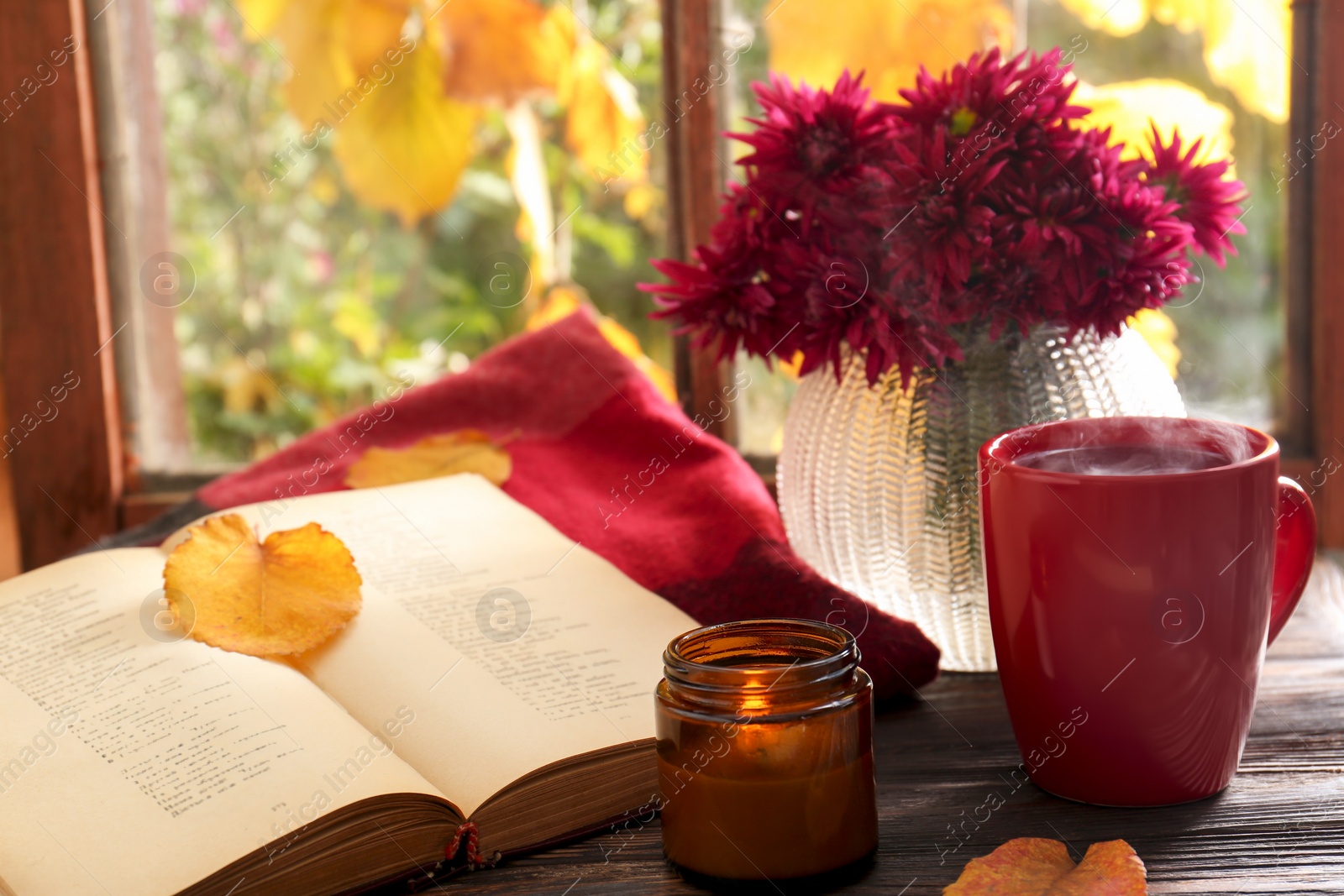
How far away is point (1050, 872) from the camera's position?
1.62 feet

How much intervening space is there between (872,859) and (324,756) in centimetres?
25

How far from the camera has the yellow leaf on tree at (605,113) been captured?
112 cm

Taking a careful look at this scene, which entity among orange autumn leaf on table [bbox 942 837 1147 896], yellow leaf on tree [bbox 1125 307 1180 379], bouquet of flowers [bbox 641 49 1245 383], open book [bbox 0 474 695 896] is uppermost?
bouquet of flowers [bbox 641 49 1245 383]

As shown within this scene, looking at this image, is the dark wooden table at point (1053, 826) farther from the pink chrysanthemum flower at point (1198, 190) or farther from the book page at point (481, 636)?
the pink chrysanthemum flower at point (1198, 190)

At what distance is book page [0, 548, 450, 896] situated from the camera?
0.49m

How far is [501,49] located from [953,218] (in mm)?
626

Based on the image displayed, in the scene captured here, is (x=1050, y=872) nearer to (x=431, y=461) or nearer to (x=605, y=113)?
(x=431, y=461)

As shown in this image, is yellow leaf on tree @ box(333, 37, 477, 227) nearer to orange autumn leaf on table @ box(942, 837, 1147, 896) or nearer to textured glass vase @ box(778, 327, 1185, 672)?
textured glass vase @ box(778, 327, 1185, 672)

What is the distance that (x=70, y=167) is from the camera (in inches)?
42.4

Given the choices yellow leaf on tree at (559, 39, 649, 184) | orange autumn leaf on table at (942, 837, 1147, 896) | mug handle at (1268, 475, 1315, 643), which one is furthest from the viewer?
yellow leaf on tree at (559, 39, 649, 184)

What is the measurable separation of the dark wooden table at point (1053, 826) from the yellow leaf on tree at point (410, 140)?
2.39 feet

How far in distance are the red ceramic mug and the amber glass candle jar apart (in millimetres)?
100

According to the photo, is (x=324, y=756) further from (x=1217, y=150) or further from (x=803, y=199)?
(x=1217, y=150)

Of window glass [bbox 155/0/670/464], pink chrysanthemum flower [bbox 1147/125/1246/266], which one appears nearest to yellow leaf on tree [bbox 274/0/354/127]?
window glass [bbox 155/0/670/464]
